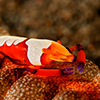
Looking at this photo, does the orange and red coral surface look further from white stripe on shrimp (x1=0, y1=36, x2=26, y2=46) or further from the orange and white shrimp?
white stripe on shrimp (x1=0, y1=36, x2=26, y2=46)

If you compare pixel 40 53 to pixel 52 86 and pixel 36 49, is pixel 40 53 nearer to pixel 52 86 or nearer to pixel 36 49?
pixel 36 49

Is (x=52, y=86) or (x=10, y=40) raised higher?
(x=10, y=40)

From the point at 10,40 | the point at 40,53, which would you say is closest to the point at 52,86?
the point at 40,53

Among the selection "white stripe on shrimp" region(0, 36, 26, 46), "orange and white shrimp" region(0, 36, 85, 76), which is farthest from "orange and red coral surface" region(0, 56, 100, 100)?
"white stripe on shrimp" region(0, 36, 26, 46)

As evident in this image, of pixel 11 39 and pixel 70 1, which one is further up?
pixel 70 1

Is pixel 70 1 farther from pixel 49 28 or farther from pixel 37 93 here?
pixel 37 93

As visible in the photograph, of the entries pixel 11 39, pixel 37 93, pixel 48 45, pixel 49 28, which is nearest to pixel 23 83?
pixel 37 93

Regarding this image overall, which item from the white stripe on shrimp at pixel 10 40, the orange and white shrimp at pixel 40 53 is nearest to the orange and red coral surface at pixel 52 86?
the orange and white shrimp at pixel 40 53
